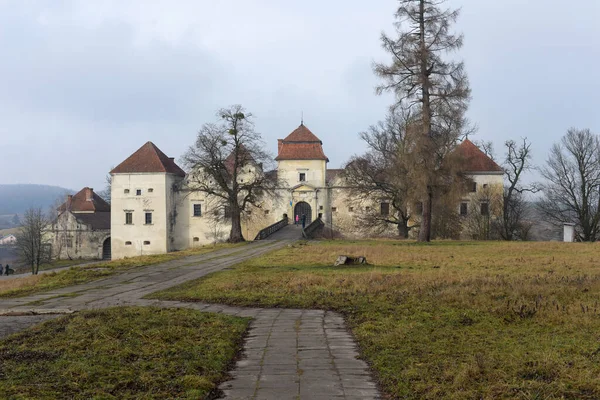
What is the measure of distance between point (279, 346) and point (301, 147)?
50923mm

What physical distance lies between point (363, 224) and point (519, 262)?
32671mm

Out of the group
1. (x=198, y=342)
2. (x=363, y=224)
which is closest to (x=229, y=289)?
(x=198, y=342)

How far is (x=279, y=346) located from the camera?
773 cm

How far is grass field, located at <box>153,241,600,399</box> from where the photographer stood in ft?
18.4

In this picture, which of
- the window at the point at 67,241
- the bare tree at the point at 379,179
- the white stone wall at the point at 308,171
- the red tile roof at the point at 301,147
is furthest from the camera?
the window at the point at 67,241

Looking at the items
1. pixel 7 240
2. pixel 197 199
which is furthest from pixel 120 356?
pixel 7 240

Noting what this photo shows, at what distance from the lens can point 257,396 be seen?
5.47 m

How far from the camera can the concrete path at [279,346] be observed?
5723 mm

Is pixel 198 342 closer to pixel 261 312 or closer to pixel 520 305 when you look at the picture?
pixel 261 312

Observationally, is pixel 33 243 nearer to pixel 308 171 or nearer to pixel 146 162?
pixel 146 162

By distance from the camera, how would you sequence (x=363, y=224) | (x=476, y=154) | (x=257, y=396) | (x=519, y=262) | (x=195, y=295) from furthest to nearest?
(x=476, y=154) → (x=363, y=224) → (x=519, y=262) → (x=195, y=295) → (x=257, y=396)

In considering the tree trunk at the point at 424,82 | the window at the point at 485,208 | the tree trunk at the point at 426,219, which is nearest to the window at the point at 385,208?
the window at the point at 485,208

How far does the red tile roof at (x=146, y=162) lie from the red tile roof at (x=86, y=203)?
22.7m

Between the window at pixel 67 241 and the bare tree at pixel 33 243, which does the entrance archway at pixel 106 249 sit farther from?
the bare tree at pixel 33 243
